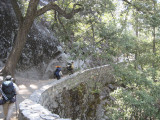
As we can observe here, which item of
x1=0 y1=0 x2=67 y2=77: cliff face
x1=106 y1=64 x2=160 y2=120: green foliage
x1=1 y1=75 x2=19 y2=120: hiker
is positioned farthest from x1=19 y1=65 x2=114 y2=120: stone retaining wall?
x1=0 y1=0 x2=67 y2=77: cliff face

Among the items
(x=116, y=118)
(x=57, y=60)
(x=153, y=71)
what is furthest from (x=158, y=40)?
(x=57, y=60)

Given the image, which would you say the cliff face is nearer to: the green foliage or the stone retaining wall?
the stone retaining wall

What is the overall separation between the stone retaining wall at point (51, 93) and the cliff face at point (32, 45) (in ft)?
16.6

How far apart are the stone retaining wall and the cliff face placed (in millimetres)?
5051

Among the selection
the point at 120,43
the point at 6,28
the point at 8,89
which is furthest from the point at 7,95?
the point at 6,28

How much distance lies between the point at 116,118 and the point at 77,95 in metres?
3.12

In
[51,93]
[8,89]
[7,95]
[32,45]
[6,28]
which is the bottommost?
[51,93]

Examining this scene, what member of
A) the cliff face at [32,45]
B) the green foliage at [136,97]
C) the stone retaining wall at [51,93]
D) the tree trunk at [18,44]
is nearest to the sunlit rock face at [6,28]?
the cliff face at [32,45]

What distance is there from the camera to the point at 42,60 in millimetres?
15484

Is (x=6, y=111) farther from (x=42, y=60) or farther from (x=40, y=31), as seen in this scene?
(x=40, y=31)

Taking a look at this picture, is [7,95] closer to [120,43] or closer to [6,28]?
[120,43]

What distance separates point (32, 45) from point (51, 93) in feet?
27.9

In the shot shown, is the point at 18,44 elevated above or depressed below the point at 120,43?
above

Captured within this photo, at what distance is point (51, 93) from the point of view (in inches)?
284
